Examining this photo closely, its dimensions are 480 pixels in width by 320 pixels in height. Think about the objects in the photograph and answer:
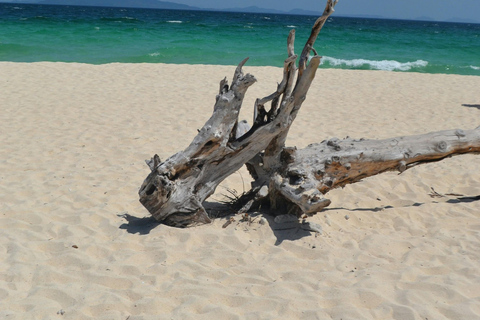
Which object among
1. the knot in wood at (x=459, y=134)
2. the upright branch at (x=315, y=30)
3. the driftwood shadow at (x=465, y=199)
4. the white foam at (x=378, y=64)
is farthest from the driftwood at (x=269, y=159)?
the white foam at (x=378, y=64)

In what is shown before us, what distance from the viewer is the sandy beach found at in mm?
2988

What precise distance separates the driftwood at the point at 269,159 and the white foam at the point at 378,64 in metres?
16.8

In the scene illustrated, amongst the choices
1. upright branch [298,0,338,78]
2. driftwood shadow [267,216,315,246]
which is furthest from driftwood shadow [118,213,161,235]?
upright branch [298,0,338,78]

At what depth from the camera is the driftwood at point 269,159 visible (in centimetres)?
387

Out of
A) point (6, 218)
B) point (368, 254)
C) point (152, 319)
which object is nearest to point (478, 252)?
point (368, 254)

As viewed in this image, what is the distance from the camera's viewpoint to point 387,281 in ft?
10.8

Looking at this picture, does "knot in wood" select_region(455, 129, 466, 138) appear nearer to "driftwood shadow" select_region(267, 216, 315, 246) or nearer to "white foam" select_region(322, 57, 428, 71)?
"driftwood shadow" select_region(267, 216, 315, 246)

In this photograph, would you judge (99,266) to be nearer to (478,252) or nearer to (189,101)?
(478,252)

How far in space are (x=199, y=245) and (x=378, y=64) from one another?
19049mm

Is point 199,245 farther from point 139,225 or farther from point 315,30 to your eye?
point 315,30

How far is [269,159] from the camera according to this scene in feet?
14.0

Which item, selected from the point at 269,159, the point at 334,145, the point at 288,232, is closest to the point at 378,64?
the point at 334,145

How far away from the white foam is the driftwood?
16799 millimetres

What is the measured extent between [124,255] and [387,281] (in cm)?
202
